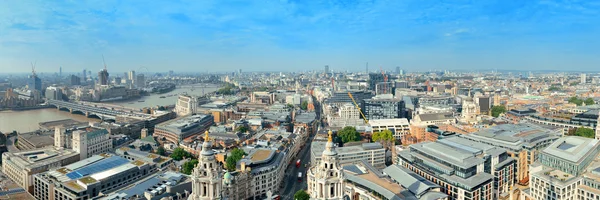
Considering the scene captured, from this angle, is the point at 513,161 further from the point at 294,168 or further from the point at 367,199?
the point at 294,168

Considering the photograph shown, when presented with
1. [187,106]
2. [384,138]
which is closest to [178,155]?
[384,138]

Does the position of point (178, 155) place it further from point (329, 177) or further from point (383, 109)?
point (383, 109)

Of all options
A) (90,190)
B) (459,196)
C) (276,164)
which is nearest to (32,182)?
(90,190)

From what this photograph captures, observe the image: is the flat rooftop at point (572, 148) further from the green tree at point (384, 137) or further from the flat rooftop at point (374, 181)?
the green tree at point (384, 137)

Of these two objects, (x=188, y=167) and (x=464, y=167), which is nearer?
(x=464, y=167)

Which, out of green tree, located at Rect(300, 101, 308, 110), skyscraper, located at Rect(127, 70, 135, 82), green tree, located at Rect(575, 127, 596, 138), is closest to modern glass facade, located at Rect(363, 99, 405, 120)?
green tree, located at Rect(300, 101, 308, 110)
